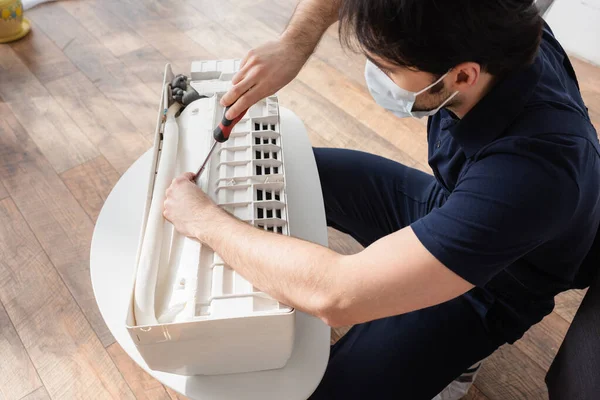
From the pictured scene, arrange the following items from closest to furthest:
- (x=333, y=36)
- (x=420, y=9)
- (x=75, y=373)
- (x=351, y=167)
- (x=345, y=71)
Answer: (x=420, y=9), (x=351, y=167), (x=75, y=373), (x=345, y=71), (x=333, y=36)

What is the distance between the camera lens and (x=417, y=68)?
71 centimetres

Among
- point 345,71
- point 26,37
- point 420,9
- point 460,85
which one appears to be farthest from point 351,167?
point 26,37

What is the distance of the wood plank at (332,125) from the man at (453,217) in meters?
0.80

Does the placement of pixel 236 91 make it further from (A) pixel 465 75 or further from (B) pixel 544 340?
(B) pixel 544 340

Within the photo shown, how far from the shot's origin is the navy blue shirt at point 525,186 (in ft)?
2.09

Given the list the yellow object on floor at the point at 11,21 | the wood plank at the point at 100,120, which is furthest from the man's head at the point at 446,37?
the yellow object on floor at the point at 11,21

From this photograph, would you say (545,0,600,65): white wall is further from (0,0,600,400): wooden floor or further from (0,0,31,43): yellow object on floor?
(0,0,31,43): yellow object on floor

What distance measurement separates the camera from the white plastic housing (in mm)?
707

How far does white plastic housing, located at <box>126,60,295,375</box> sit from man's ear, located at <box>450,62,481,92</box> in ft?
1.04

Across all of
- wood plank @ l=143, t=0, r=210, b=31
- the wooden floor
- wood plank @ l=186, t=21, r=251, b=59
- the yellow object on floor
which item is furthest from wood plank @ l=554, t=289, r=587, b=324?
the yellow object on floor

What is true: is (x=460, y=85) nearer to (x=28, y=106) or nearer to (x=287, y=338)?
(x=287, y=338)

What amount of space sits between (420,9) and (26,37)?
2.05 meters

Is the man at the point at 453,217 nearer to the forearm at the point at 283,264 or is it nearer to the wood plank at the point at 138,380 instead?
the forearm at the point at 283,264

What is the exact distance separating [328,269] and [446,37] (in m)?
0.34
